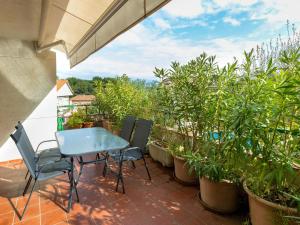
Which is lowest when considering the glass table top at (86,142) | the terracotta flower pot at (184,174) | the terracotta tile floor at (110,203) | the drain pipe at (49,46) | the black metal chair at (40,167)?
the terracotta tile floor at (110,203)

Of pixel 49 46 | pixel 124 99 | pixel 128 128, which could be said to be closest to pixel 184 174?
pixel 128 128

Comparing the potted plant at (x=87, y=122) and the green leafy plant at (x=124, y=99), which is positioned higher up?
the green leafy plant at (x=124, y=99)

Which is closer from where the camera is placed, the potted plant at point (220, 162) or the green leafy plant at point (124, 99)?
the potted plant at point (220, 162)

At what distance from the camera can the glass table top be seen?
2.89m

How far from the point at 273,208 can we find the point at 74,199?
2.55m

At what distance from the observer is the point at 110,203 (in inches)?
118

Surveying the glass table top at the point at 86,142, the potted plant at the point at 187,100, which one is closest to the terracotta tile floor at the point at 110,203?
the potted plant at the point at 187,100

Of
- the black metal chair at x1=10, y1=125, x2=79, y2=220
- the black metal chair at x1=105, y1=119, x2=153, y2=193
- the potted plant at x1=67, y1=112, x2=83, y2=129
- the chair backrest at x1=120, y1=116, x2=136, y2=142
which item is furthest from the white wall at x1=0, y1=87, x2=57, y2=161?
the black metal chair at x1=105, y1=119, x2=153, y2=193

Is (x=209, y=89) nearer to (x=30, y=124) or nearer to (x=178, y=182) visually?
(x=178, y=182)

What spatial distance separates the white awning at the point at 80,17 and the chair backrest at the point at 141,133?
1544mm

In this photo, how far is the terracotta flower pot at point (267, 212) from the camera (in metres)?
1.86

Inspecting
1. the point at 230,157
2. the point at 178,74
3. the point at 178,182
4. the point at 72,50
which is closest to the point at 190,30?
the point at 72,50

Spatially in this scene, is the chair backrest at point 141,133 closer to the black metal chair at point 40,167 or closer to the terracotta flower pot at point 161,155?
the terracotta flower pot at point 161,155

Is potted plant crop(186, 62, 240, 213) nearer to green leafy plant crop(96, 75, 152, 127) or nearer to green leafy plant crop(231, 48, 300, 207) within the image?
green leafy plant crop(231, 48, 300, 207)
